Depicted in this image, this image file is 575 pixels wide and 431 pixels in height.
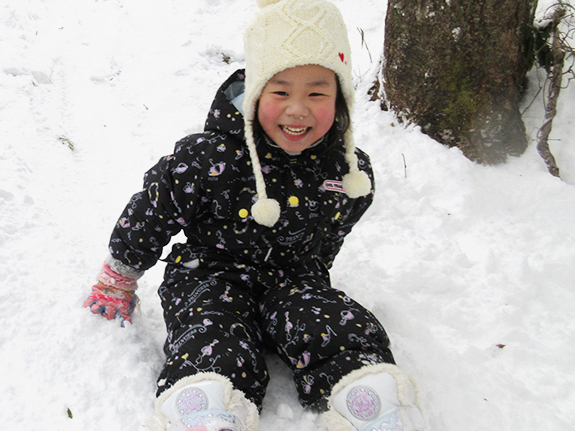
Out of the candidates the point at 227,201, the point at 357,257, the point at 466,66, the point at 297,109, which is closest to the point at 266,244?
the point at 227,201

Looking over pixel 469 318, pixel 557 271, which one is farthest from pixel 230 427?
pixel 557 271

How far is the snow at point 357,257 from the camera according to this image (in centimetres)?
143

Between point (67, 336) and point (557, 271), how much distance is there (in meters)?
1.96

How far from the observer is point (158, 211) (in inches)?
62.4

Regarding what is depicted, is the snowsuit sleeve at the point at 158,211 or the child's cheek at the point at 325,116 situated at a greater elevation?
the child's cheek at the point at 325,116

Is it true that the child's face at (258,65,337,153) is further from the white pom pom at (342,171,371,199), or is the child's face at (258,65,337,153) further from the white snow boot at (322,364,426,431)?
the white snow boot at (322,364,426,431)

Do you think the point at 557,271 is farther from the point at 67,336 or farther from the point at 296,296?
the point at 67,336

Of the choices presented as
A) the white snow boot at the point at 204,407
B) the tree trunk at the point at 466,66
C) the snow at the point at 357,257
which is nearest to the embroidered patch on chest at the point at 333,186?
the snow at the point at 357,257

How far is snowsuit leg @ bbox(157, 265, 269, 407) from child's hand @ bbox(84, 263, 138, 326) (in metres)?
0.14

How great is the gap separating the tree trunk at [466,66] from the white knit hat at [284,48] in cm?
123

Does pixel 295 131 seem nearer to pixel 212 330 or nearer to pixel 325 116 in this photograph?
pixel 325 116

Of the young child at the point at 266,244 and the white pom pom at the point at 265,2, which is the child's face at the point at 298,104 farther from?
the white pom pom at the point at 265,2

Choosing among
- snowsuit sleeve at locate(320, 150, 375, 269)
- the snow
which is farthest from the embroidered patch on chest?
the snow

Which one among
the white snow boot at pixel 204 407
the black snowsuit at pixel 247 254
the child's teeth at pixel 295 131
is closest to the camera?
the white snow boot at pixel 204 407
